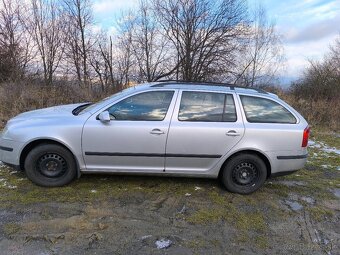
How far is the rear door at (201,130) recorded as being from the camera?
4.55 meters

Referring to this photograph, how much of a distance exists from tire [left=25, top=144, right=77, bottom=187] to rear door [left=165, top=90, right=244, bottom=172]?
56.0 inches

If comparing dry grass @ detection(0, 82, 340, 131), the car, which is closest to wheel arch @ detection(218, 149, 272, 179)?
the car

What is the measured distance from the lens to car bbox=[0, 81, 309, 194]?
4.50 m

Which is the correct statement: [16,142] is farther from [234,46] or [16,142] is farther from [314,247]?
[234,46]

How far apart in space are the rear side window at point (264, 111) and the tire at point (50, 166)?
8.78 feet

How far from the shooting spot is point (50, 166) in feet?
15.1

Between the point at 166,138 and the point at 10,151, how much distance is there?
7.32 ft

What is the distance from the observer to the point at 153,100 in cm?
466

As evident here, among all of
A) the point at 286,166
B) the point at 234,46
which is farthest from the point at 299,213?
the point at 234,46

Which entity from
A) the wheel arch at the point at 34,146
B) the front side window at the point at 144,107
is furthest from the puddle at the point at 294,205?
the wheel arch at the point at 34,146

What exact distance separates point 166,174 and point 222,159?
85cm

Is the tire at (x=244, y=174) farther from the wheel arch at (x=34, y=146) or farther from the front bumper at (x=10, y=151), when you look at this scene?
the front bumper at (x=10, y=151)

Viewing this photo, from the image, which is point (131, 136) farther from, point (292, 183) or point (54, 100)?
point (54, 100)

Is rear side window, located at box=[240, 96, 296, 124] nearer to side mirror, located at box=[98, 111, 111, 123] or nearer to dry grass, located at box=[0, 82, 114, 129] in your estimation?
side mirror, located at box=[98, 111, 111, 123]
